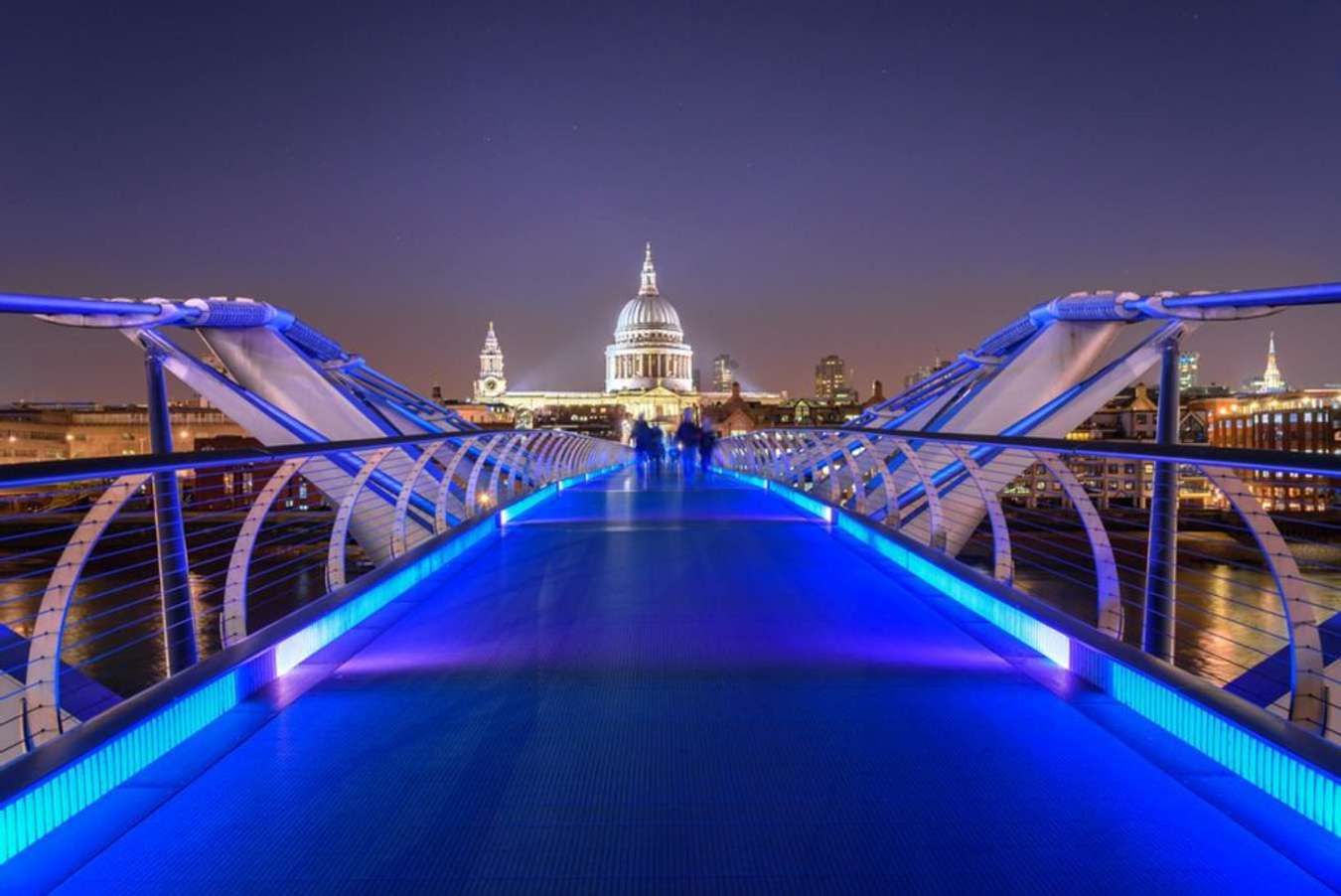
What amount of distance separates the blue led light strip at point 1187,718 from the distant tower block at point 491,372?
617ft

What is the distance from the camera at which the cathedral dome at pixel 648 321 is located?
153m

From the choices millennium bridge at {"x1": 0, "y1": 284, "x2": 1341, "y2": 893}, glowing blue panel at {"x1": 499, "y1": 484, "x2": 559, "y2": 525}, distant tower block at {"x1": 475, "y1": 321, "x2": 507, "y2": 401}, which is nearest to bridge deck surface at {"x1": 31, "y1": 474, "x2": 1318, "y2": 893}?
millennium bridge at {"x1": 0, "y1": 284, "x2": 1341, "y2": 893}

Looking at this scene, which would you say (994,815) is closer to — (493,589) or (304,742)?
(304,742)

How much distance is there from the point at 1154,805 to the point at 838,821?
2.69 ft

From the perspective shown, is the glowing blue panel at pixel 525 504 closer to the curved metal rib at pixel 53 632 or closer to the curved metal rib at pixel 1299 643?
the curved metal rib at pixel 53 632

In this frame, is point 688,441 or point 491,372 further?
point 491,372

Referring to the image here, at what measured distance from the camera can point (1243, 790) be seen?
2.74m

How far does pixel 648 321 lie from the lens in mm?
153875

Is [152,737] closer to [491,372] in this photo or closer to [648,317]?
[648,317]

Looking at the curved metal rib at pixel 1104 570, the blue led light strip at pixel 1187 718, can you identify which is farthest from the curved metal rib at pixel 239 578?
the curved metal rib at pixel 1104 570

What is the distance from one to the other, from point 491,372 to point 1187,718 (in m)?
192

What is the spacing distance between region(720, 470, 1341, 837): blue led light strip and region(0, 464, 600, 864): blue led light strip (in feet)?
9.97

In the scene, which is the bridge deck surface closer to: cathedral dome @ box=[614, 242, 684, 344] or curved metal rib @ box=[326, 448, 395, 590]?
curved metal rib @ box=[326, 448, 395, 590]

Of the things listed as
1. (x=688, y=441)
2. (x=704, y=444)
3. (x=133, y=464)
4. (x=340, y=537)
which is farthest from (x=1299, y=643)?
(x=704, y=444)
